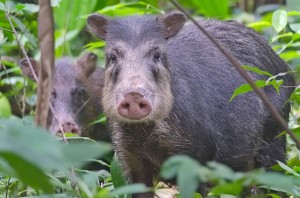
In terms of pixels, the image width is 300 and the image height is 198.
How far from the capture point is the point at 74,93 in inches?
305

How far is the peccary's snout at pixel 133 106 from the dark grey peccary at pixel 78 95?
259 centimetres

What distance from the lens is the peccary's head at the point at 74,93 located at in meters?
7.23

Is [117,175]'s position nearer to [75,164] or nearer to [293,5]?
[75,164]

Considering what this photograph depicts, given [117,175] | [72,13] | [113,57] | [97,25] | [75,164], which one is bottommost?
[117,175]

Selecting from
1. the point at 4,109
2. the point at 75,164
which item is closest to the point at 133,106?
the point at 4,109

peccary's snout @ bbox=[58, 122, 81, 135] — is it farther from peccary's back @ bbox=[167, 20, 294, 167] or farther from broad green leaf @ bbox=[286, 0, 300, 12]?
broad green leaf @ bbox=[286, 0, 300, 12]

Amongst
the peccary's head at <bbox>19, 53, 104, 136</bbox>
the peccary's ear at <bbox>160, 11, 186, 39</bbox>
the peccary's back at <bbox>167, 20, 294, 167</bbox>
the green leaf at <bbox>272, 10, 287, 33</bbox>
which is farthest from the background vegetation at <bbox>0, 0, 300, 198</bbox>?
the peccary's ear at <bbox>160, 11, 186, 39</bbox>

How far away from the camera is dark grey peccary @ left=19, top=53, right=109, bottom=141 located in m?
7.29

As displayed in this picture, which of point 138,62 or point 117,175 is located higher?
point 138,62

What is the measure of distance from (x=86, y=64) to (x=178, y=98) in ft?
9.90

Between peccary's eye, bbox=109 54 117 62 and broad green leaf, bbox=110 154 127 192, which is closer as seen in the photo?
broad green leaf, bbox=110 154 127 192

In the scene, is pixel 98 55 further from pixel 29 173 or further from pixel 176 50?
pixel 29 173

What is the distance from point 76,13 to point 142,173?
2.02m

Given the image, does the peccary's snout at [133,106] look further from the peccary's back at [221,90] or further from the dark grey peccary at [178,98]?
the peccary's back at [221,90]
